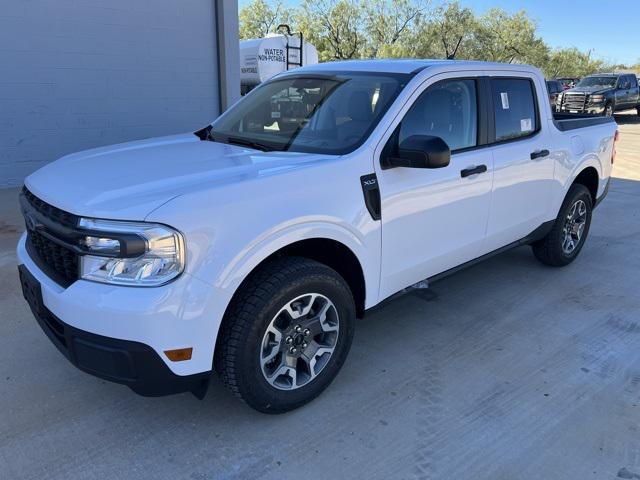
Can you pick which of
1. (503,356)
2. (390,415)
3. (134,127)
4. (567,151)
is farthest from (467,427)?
(134,127)

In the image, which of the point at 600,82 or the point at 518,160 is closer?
the point at 518,160

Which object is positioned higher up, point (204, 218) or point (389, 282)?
point (204, 218)

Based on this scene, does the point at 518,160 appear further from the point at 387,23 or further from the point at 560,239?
the point at 387,23

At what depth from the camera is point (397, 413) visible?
9.38 ft

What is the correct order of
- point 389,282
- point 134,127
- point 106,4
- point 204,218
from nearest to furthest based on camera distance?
point 204,218
point 389,282
point 106,4
point 134,127

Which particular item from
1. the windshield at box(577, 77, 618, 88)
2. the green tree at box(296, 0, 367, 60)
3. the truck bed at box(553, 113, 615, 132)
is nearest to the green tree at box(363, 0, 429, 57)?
the green tree at box(296, 0, 367, 60)

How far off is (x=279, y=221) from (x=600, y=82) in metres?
24.5

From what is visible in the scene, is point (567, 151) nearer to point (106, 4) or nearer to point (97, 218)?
point (97, 218)

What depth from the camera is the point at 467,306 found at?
4246 millimetres

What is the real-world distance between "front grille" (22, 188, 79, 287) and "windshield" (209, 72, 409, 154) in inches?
49.9

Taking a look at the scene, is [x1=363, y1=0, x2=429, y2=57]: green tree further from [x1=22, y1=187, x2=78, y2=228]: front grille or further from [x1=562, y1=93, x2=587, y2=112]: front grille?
[x1=22, y1=187, x2=78, y2=228]: front grille

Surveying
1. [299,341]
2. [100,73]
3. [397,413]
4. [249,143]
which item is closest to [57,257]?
[299,341]

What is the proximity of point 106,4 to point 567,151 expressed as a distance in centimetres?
720

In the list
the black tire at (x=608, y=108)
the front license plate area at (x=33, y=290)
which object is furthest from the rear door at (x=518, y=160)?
the black tire at (x=608, y=108)
